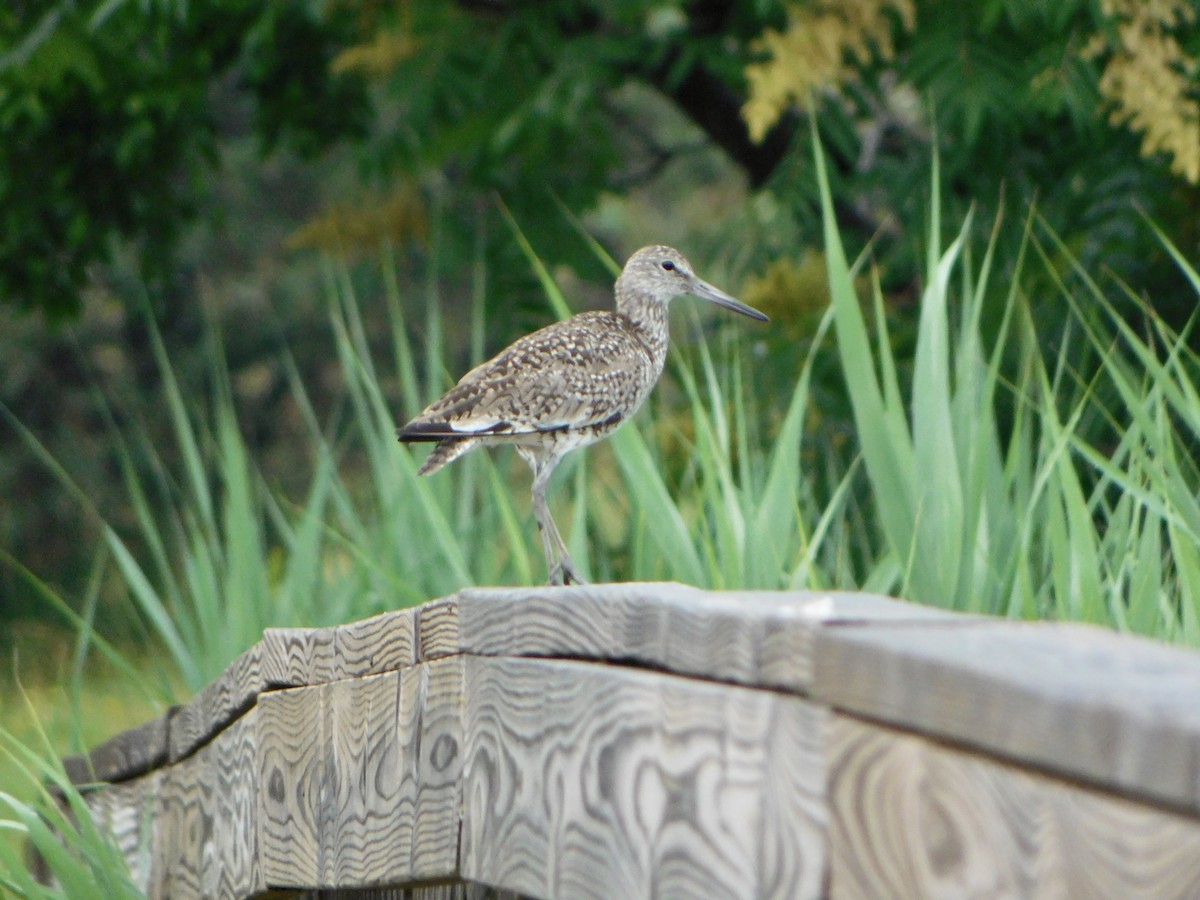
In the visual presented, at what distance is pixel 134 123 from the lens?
8.12 metres

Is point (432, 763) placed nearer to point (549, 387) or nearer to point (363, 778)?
point (363, 778)

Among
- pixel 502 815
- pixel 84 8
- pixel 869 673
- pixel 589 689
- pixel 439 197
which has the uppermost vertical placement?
pixel 84 8

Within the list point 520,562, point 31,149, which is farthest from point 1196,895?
point 31,149

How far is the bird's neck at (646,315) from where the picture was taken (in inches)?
240

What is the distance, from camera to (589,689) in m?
2.60

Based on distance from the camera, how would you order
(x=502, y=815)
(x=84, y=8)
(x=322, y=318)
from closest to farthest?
(x=502, y=815) → (x=84, y=8) → (x=322, y=318)

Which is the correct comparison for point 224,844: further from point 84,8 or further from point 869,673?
point 84,8

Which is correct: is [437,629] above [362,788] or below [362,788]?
above

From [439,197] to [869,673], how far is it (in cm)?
651

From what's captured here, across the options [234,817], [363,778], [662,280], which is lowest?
[234,817]

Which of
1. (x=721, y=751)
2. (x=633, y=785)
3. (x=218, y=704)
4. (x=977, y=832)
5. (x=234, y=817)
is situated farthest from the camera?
(x=218, y=704)

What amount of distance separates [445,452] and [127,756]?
1.36m

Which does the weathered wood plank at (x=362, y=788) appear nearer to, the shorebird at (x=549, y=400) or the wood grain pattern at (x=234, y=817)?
the wood grain pattern at (x=234, y=817)

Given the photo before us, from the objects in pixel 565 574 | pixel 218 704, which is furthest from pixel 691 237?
pixel 218 704
